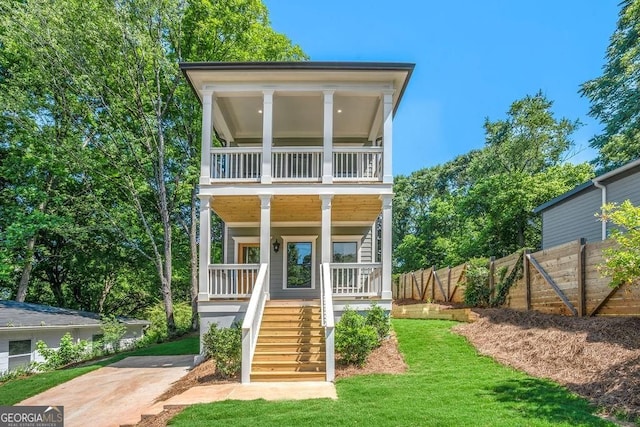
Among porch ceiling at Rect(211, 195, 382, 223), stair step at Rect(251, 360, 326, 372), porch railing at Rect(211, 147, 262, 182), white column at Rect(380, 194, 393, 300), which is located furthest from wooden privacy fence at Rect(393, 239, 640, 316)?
porch railing at Rect(211, 147, 262, 182)

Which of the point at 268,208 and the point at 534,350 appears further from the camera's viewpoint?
the point at 268,208

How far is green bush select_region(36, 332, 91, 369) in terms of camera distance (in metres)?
13.0

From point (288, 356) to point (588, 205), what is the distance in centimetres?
1126

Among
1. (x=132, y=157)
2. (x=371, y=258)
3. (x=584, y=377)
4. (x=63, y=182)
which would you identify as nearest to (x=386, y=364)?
(x=584, y=377)

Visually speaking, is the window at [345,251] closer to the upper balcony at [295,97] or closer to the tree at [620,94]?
the upper balcony at [295,97]

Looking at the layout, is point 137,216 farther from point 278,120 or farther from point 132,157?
point 278,120

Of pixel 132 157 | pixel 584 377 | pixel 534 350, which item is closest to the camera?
pixel 584 377

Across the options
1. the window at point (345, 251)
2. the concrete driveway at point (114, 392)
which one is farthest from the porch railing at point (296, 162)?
the concrete driveway at point (114, 392)

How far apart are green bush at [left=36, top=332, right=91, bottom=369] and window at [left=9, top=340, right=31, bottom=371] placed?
544 mm

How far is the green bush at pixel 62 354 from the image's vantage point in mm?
13031

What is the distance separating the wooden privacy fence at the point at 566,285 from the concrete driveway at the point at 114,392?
26.0 ft

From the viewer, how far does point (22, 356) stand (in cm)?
1346

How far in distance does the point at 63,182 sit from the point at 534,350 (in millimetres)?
20084

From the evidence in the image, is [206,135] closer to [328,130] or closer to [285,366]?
[328,130]
